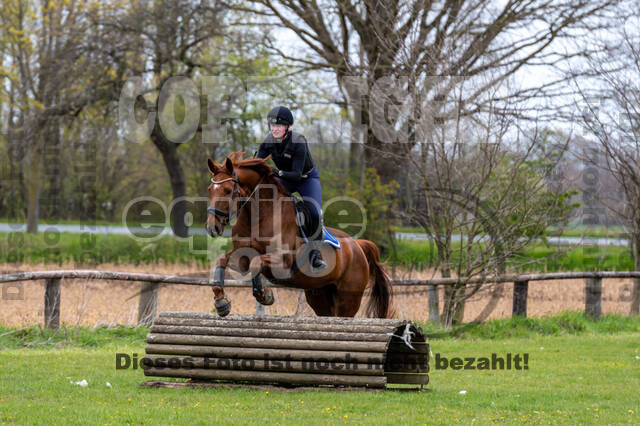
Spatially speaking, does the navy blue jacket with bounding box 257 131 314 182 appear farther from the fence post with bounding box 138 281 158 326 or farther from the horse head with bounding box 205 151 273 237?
the fence post with bounding box 138 281 158 326

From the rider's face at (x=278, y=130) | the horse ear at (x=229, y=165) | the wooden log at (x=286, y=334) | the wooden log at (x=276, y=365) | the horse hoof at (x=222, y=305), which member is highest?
the rider's face at (x=278, y=130)

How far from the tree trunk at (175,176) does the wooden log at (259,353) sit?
603 inches

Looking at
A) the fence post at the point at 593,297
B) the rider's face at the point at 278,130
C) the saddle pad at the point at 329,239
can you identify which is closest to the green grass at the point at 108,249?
the fence post at the point at 593,297

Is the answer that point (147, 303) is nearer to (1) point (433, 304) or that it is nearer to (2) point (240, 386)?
(2) point (240, 386)

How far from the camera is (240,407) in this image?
19.4 ft

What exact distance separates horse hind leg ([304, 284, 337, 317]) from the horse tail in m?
0.70

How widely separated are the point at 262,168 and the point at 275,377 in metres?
2.15

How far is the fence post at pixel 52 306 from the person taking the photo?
397 inches

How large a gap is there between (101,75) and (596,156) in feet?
45.9

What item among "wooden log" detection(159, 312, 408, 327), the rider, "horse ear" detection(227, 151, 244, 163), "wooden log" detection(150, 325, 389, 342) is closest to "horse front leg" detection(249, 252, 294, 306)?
"wooden log" detection(159, 312, 408, 327)

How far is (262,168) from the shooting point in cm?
695

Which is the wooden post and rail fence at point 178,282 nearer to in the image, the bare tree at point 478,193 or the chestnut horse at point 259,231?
the bare tree at point 478,193

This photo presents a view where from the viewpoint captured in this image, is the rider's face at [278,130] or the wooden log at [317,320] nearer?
the wooden log at [317,320]

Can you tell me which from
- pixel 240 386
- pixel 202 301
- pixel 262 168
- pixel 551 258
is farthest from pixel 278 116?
pixel 551 258
